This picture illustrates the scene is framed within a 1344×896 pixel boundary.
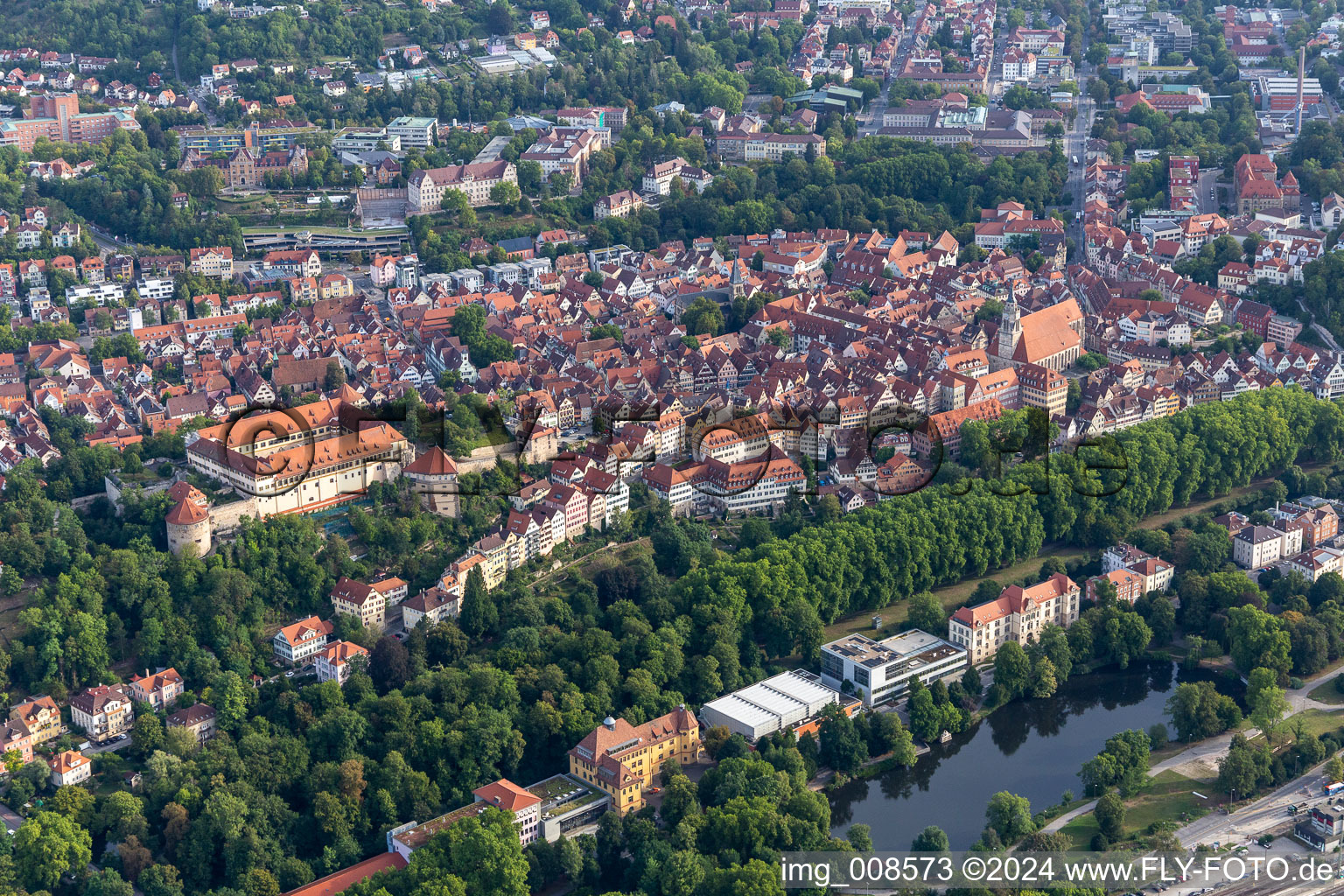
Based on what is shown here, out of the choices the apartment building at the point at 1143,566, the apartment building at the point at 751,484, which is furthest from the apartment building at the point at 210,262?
the apartment building at the point at 1143,566

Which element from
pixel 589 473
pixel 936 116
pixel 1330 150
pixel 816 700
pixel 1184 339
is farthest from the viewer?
pixel 936 116

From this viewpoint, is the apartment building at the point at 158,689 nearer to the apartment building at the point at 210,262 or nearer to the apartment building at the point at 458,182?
the apartment building at the point at 210,262

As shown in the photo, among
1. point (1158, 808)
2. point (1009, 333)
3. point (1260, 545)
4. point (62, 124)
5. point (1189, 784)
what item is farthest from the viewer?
point (62, 124)

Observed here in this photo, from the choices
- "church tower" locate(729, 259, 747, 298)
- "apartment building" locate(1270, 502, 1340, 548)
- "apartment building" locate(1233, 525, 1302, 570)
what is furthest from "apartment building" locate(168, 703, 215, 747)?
"church tower" locate(729, 259, 747, 298)

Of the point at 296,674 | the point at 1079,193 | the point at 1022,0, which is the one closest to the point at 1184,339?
the point at 1079,193

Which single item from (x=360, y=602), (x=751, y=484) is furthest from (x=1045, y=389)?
(x=360, y=602)

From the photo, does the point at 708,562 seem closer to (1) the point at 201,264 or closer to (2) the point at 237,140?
(1) the point at 201,264

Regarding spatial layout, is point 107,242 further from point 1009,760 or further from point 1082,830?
point 1082,830
